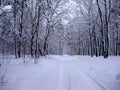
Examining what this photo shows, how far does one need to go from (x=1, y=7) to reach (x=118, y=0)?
816 inches

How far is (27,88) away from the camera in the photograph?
26.2ft

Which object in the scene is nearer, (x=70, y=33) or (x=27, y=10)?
(x=27, y=10)

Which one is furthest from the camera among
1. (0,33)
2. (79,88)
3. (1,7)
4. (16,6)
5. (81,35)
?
(81,35)

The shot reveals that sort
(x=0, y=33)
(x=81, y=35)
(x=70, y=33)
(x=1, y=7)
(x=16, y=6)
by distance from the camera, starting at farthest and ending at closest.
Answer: (x=70, y=33)
(x=81, y=35)
(x=16, y=6)
(x=0, y=33)
(x=1, y=7)

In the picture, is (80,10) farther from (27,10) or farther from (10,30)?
(10,30)

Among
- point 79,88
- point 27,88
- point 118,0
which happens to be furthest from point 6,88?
point 118,0

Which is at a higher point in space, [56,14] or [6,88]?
[56,14]

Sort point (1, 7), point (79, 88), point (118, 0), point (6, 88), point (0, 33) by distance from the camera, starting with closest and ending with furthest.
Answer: point (6, 88) → point (79, 88) → point (1, 7) → point (0, 33) → point (118, 0)

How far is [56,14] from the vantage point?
114ft

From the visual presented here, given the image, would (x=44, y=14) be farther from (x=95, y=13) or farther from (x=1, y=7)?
(x=1, y=7)

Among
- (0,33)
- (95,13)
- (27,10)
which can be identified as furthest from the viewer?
(95,13)

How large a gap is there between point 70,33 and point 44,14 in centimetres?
3928

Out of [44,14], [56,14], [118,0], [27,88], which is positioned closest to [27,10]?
[44,14]

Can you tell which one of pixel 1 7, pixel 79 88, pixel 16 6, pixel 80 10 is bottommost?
pixel 79 88
